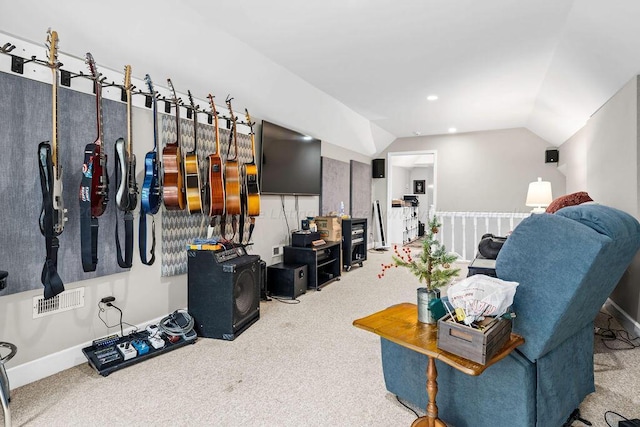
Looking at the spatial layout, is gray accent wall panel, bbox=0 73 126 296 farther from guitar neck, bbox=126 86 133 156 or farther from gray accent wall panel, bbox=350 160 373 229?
gray accent wall panel, bbox=350 160 373 229

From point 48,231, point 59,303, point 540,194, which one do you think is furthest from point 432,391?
point 540,194

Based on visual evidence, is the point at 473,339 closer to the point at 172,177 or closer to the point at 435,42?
the point at 172,177

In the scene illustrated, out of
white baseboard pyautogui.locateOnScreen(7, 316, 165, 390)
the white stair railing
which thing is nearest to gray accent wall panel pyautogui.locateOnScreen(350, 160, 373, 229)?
the white stair railing

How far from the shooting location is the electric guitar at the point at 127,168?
2.39 m

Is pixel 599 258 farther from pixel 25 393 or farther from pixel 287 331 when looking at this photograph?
pixel 25 393

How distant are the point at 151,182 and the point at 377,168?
560 cm

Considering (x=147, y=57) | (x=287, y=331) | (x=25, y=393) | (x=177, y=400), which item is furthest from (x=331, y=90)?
(x=25, y=393)

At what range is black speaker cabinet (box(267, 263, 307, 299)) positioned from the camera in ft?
12.6

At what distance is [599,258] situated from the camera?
1.28m

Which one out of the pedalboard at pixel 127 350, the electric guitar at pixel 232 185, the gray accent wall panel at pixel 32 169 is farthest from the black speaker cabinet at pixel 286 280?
the gray accent wall panel at pixel 32 169

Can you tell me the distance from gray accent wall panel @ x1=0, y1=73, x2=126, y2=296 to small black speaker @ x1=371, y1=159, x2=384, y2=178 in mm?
5799

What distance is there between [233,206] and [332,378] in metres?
1.76

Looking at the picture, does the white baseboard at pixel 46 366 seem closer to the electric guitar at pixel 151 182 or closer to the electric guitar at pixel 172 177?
the electric guitar at pixel 151 182

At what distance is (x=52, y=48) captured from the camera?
1.95 metres
